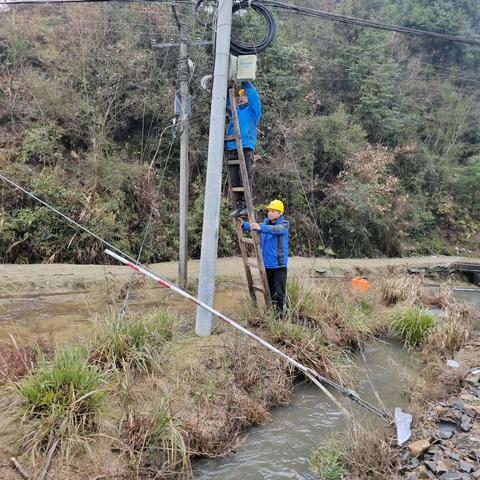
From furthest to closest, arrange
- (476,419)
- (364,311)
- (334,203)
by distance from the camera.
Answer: (334,203) < (364,311) < (476,419)

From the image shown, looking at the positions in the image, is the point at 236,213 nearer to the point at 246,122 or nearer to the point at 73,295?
the point at 246,122

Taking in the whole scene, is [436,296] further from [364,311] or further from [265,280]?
[265,280]

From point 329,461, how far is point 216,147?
382 centimetres

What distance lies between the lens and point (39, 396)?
3.74m

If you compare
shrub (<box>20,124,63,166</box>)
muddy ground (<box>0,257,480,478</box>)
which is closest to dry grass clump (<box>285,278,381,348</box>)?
muddy ground (<box>0,257,480,478</box>)

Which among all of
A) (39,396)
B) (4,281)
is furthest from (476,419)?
(4,281)

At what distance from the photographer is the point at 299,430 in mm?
4852

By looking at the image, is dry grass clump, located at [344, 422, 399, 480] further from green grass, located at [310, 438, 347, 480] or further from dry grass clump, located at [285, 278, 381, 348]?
dry grass clump, located at [285, 278, 381, 348]

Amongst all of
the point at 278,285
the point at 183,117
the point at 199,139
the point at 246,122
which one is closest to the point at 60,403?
the point at 278,285

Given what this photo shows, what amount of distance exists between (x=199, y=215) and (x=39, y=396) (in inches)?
346

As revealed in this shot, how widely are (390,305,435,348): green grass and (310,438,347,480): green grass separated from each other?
151 inches

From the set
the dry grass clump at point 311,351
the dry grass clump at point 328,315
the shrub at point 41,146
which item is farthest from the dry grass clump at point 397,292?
the shrub at point 41,146

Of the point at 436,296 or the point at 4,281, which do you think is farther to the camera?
the point at 436,296

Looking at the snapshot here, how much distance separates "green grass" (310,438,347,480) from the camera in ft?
12.8
